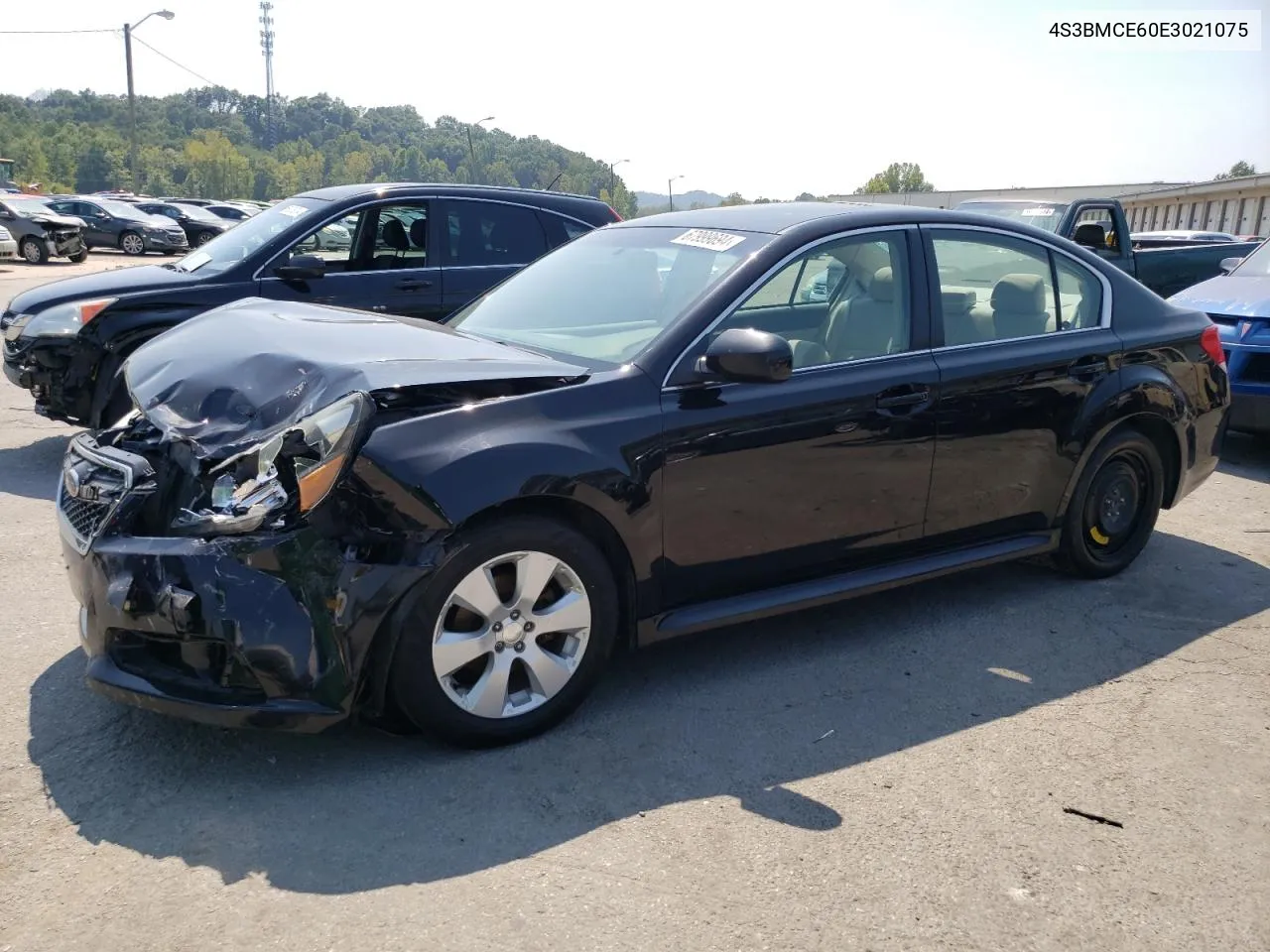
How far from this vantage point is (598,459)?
11.6ft

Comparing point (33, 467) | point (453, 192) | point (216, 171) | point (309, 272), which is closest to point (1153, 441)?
point (453, 192)

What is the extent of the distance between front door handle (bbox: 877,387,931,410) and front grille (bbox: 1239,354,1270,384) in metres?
4.61

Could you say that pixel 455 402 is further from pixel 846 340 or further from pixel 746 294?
pixel 846 340

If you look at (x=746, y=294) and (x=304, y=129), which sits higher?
(x=304, y=129)

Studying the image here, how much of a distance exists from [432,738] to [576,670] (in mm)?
501

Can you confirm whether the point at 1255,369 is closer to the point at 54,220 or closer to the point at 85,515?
the point at 85,515

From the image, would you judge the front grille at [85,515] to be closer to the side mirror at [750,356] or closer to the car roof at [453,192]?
the side mirror at [750,356]

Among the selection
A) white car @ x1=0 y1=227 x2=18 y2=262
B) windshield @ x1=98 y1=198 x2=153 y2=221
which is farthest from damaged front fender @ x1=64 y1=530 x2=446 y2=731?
windshield @ x1=98 y1=198 x2=153 y2=221

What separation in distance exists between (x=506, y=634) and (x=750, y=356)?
121 centimetres

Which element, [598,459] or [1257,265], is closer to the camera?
[598,459]

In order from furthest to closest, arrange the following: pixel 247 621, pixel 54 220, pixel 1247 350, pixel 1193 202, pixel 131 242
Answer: pixel 1193 202 < pixel 131 242 < pixel 54 220 < pixel 1247 350 < pixel 247 621

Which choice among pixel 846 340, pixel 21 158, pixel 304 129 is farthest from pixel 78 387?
pixel 304 129

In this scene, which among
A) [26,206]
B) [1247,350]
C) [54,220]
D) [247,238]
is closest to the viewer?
[247,238]

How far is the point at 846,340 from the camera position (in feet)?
14.1
